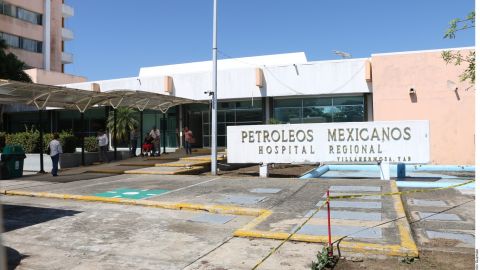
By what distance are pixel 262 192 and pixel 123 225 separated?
467 cm

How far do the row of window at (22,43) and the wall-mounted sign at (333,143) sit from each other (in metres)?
45.6

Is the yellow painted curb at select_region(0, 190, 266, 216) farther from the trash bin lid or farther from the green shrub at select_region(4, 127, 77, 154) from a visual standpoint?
the green shrub at select_region(4, 127, 77, 154)

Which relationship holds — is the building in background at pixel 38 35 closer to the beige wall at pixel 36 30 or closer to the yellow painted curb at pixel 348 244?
the beige wall at pixel 36 30

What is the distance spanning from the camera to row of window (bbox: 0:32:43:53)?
5300 cm

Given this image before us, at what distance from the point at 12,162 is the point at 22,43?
43.4 metres

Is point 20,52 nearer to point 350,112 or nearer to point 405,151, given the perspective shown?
point 350,112

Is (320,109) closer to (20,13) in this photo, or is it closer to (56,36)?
(20,13)

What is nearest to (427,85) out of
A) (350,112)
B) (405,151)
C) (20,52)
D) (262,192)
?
(350,112)

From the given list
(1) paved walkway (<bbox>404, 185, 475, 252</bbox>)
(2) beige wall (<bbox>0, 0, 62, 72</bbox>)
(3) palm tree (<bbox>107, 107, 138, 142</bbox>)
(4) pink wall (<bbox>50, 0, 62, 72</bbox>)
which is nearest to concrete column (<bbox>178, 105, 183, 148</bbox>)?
(3) palm tree (<bbox>107, 107, 138, 142</bbox>)

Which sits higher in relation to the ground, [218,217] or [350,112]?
[350,112]

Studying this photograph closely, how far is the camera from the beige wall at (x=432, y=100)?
22.6m

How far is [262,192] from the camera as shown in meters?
12.5

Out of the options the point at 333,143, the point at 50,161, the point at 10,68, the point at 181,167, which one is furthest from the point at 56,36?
the point at 333,143

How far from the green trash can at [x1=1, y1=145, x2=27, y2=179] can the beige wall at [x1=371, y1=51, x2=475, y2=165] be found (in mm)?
17399
